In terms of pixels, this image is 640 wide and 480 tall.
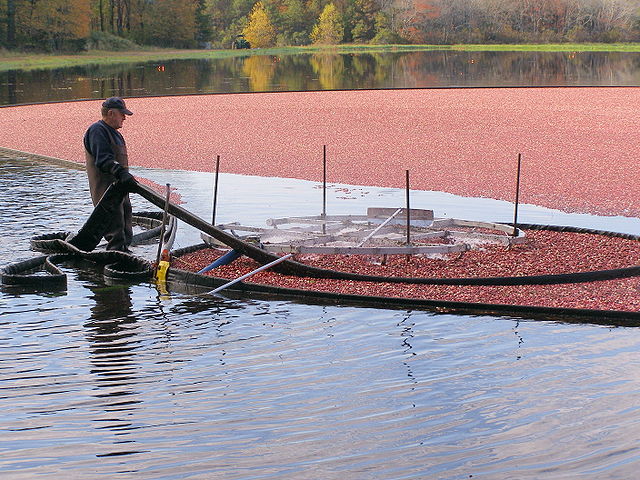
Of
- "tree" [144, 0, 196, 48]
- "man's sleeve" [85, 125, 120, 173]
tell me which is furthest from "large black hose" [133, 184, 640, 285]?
"tree" [144, 0, 196, 48]

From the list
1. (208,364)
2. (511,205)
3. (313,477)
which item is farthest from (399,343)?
(511,205)

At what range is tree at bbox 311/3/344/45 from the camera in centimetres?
10825

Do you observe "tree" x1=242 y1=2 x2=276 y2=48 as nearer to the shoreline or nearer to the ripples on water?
the shoreline

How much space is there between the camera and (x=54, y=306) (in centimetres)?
894

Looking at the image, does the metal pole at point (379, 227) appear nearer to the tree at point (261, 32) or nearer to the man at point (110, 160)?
the man at point (110, 160)

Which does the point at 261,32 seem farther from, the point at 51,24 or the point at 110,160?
the point at 110,160

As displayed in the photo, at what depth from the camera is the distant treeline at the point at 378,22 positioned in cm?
9694

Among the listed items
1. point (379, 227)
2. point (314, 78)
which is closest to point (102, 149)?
point (379, 227)

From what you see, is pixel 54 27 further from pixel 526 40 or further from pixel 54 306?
pixel 54 306

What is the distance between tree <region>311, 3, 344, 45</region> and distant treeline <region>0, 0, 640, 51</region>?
0.10 metres

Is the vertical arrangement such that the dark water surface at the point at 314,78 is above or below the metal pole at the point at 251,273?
above

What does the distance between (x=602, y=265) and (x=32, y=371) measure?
4.91 metres

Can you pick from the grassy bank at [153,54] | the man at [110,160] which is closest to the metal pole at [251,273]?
the man at [110,160]

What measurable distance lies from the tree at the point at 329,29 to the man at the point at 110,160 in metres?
99.3
